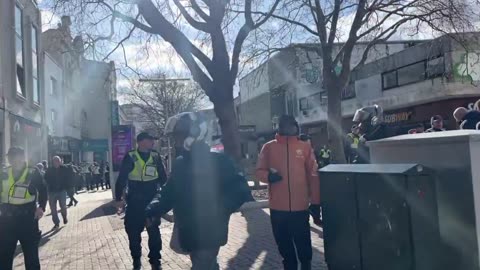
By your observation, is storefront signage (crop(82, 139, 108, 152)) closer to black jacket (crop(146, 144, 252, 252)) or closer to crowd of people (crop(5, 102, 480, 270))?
crowd of people (crop(5, 102, 480, 270))

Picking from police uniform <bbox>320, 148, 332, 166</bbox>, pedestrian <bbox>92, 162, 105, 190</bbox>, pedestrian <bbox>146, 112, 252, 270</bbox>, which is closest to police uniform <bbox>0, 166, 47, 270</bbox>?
pedestrian <bbox>146, 112, 252, 270</bbox>

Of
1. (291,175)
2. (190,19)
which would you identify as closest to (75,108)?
(190,19)

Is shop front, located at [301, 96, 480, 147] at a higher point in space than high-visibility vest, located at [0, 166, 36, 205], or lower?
higher

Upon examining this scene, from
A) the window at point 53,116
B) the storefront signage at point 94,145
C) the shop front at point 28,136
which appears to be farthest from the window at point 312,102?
the shop front at point 28,136

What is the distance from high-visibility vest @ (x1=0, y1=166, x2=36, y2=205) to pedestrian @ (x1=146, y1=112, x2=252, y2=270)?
9.17 feet

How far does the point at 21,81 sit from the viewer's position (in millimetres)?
22672

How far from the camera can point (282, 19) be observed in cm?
1642

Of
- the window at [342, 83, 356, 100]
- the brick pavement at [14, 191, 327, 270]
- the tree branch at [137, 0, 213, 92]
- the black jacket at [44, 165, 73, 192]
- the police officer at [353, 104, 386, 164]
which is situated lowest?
the brick pavement at [14, 191, 327, 270]

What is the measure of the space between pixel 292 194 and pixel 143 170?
267cm

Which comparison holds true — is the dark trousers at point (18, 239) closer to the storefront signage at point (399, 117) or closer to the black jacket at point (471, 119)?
the black jacket at point (471, 119)

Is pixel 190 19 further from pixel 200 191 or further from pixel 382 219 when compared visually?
pixel 382 219

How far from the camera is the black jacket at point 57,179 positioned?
13.1 m

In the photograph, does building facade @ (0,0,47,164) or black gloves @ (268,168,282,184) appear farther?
building facade @ (0,0,47,164)

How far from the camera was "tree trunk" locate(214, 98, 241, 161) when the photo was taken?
1303 cm
